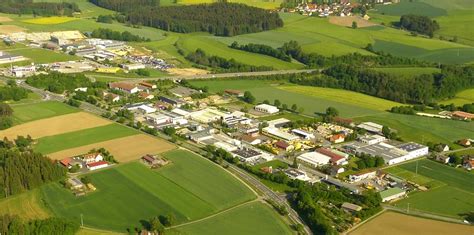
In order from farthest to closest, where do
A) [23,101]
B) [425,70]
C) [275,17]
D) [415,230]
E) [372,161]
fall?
[275,17]
[425,70]
[23,101]
[372,161]
[415,230]

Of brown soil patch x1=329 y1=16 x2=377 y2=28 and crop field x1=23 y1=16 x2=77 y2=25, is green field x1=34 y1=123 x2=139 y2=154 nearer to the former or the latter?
crop field x1=23 y1=16 x2=77 y2=25

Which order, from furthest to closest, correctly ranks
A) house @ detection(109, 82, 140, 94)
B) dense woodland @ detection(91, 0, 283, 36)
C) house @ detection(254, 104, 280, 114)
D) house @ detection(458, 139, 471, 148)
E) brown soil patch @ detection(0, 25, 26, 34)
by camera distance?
dense woodland @ detection(91, 0, 283, 36)
brown soil patch @ detection(0, 25, 26, 34)
house @ detection(109, 82, 140, 94)
house @ detection(254, 104, 280, 114)
house @ detection(458, 139, 471, 148)

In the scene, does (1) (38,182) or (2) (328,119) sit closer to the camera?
(1) (38,182)

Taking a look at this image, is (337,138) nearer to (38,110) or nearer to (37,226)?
(37,226)

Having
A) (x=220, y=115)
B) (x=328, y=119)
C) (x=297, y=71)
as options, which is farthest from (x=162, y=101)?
(x=297, y=71)

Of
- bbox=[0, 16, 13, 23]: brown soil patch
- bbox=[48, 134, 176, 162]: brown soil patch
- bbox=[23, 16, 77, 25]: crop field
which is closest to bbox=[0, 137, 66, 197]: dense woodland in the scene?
bbox=[48, 134, 176, 162]: brown soil patch

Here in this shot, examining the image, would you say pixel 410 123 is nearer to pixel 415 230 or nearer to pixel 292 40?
pixel 415 230
